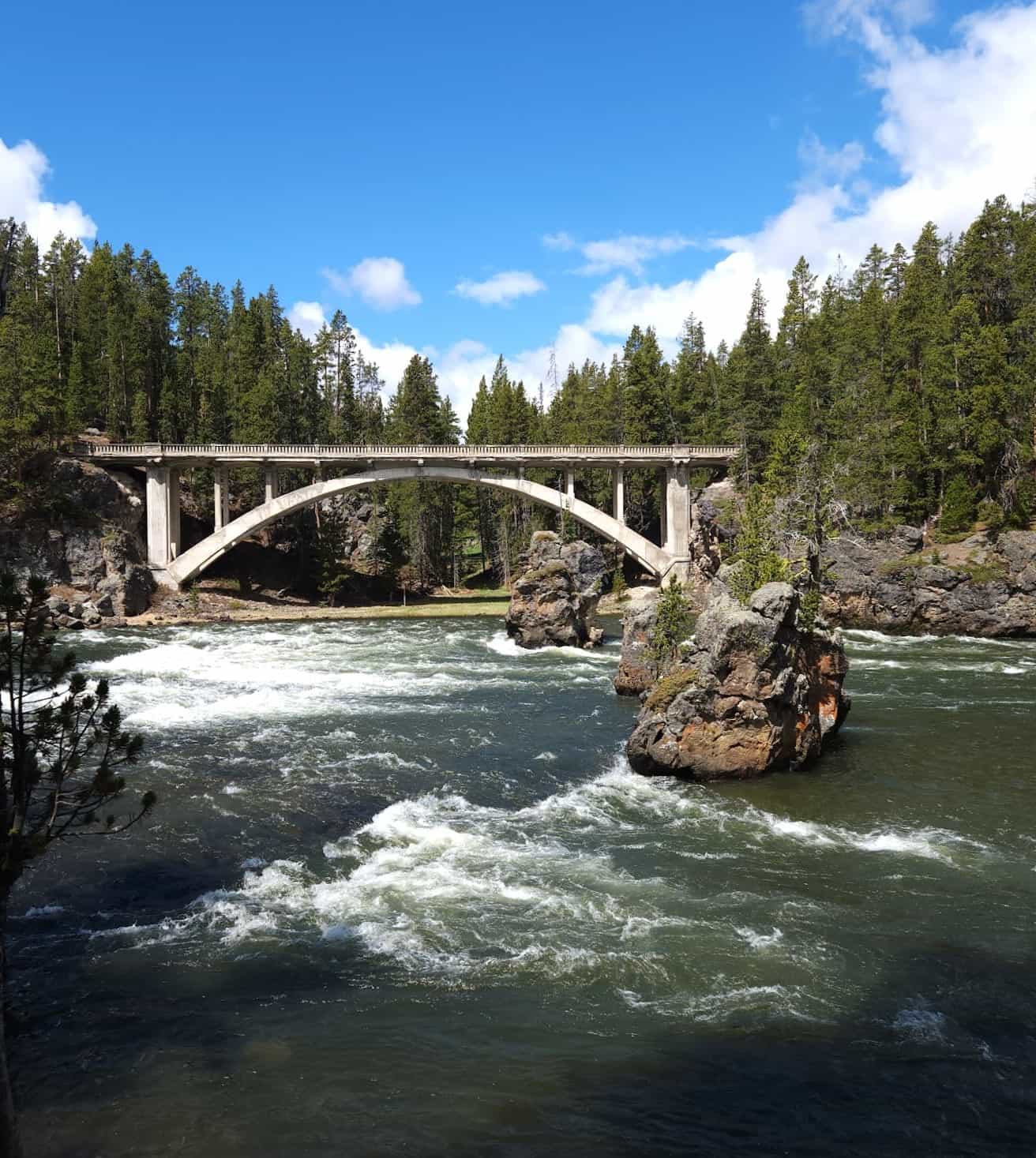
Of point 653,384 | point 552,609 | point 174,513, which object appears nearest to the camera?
point 552,609

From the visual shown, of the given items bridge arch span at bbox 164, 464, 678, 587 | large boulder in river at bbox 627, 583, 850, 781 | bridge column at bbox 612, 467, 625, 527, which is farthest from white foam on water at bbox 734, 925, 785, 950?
bridge column at bbox 612, 467, 625, 527

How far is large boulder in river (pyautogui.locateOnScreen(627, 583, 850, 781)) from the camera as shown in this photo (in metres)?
15.9

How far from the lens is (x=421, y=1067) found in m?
7.78

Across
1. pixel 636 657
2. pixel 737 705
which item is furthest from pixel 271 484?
pixel 737 705

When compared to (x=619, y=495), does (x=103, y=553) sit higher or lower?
lower

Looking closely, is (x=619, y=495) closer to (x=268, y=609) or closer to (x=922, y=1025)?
(x=268, y=609)

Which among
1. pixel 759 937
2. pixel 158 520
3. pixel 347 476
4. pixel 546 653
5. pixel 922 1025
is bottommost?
pixel 922 1025

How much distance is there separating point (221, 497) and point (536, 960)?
143ft

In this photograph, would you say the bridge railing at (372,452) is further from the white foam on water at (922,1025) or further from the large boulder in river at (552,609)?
the white foam on water at (922,1025)

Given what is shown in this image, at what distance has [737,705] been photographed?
16.0 m

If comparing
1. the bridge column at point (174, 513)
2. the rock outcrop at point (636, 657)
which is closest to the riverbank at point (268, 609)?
the bridge column at point (174, 513)

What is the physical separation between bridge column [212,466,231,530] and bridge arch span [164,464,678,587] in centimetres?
87

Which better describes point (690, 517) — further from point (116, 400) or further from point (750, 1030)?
point (750, 1030)

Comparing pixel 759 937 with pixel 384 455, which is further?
pixel 384 455
